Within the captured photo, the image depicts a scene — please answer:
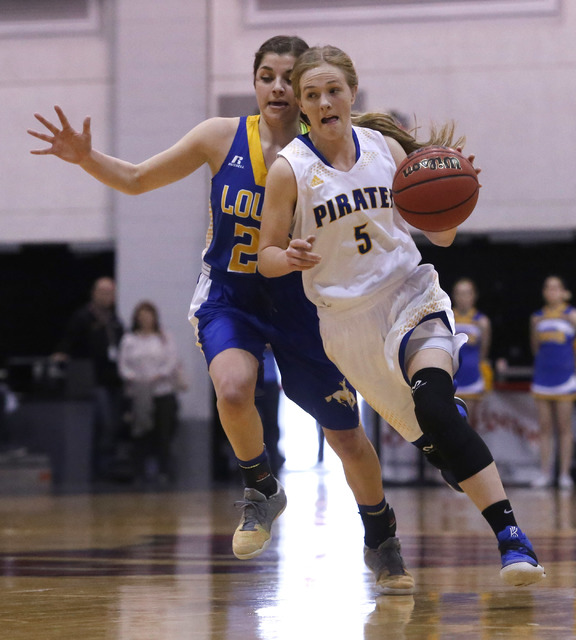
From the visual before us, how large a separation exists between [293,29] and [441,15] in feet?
5.22

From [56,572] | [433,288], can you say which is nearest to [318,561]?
[56,572]

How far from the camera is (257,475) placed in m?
3.32

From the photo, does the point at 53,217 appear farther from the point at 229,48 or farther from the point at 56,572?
the point at 56,572

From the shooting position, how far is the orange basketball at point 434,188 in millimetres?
2939

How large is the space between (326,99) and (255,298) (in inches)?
27.8

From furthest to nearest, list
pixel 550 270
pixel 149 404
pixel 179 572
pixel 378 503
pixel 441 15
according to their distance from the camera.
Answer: pixel 550 270, pixel 441 15, pixel 149 404, pixel 179 572, pixel 378 503

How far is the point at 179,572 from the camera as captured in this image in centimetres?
362

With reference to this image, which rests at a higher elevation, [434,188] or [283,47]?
[283,47]

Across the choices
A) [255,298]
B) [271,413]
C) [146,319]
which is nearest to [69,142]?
[255,298]

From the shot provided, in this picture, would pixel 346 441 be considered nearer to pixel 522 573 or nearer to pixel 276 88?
pixel 522 573

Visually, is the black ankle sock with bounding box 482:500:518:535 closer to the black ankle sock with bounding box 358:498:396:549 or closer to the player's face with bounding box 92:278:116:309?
the black ankle sock with bounding box 358:498:396:549

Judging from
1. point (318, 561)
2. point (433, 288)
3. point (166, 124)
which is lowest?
point (318, 561)

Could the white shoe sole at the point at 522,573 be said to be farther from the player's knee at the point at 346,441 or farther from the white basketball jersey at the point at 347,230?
the white basketball jersey at the point at 347,230

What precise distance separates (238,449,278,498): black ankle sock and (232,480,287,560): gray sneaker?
0.02 meters
